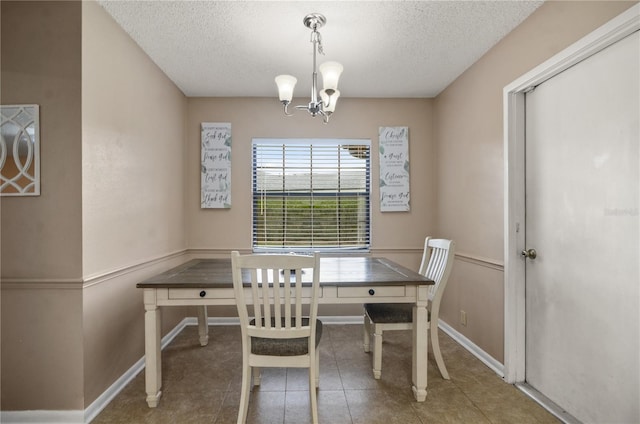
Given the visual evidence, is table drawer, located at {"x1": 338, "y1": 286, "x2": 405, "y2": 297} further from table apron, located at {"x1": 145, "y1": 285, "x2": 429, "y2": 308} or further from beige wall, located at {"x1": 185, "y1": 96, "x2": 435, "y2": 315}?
beige wall, located at {"x1": 185, "y1": 96, "x2": 435, "y2": 315}

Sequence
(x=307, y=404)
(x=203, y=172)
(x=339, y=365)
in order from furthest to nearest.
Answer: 1. (x=203, y=172)
2. (x=339, y=365)
3. (x=307, y=404)

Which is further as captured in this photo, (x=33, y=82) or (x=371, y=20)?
(x=371, y=20)

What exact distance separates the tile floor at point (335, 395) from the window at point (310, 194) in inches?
46.9

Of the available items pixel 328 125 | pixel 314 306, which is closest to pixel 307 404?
pixel 314 306

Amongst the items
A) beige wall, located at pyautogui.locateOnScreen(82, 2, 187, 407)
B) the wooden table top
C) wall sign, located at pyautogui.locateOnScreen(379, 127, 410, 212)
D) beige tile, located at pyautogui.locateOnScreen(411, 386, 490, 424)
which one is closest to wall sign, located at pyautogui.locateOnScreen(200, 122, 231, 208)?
beige wall, located at pyautogui.locateOnScreen(82, 2, 187, 407)

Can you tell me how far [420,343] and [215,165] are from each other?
2.57 m

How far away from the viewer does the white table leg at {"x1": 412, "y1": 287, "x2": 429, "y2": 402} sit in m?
1.97

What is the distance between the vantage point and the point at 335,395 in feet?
6.82

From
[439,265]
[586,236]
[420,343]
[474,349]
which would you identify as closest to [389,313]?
[420,343]

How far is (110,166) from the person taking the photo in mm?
2082

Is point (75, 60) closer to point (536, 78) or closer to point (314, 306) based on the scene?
point (314, 306)

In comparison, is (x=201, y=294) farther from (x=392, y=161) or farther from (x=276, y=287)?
(x=392, y=161)

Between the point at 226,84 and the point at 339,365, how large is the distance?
8.72 ft

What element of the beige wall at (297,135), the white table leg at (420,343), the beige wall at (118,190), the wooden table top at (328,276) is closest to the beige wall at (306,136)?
the beige wall at (297,135)
